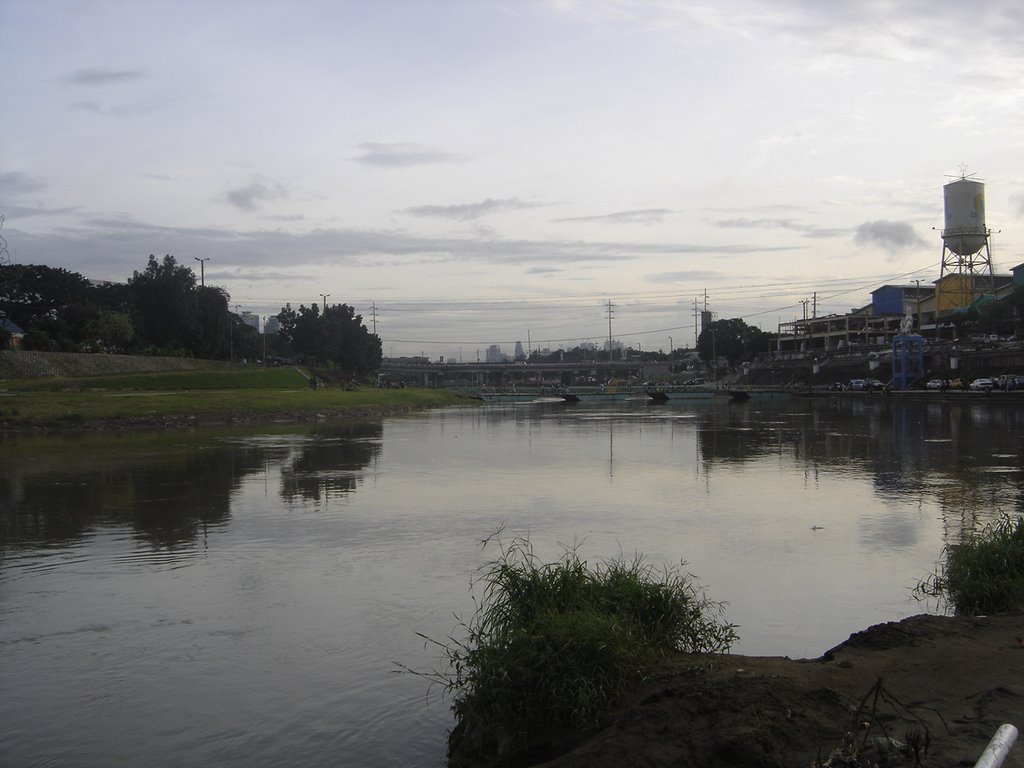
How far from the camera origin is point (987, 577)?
393 inches

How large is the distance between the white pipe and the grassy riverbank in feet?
156

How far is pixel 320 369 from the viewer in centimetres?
11025

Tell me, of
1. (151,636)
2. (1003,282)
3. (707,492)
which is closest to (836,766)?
(151,636)

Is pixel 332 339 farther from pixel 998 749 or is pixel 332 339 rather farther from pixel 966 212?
pixel 998 749

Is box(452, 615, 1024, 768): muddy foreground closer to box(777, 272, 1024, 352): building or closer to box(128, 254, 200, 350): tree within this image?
box(128, 254, 200, 350): tree

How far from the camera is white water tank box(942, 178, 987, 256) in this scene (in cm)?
10469

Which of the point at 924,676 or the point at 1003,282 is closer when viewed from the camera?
the point at 924,676

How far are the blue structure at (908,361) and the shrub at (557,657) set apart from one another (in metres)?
89.5

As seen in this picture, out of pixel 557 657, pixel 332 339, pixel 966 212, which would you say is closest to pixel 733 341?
pixel 966 212

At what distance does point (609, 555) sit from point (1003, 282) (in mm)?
135031

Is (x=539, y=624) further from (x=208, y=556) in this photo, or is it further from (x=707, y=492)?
(x=707, y=492)

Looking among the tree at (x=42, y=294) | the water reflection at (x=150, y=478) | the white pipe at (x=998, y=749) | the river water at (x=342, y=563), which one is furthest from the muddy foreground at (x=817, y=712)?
the tree at (x=42, y=294)

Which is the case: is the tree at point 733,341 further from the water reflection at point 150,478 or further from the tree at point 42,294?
the water reflection at point 150,478

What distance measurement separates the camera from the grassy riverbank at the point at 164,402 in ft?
154
